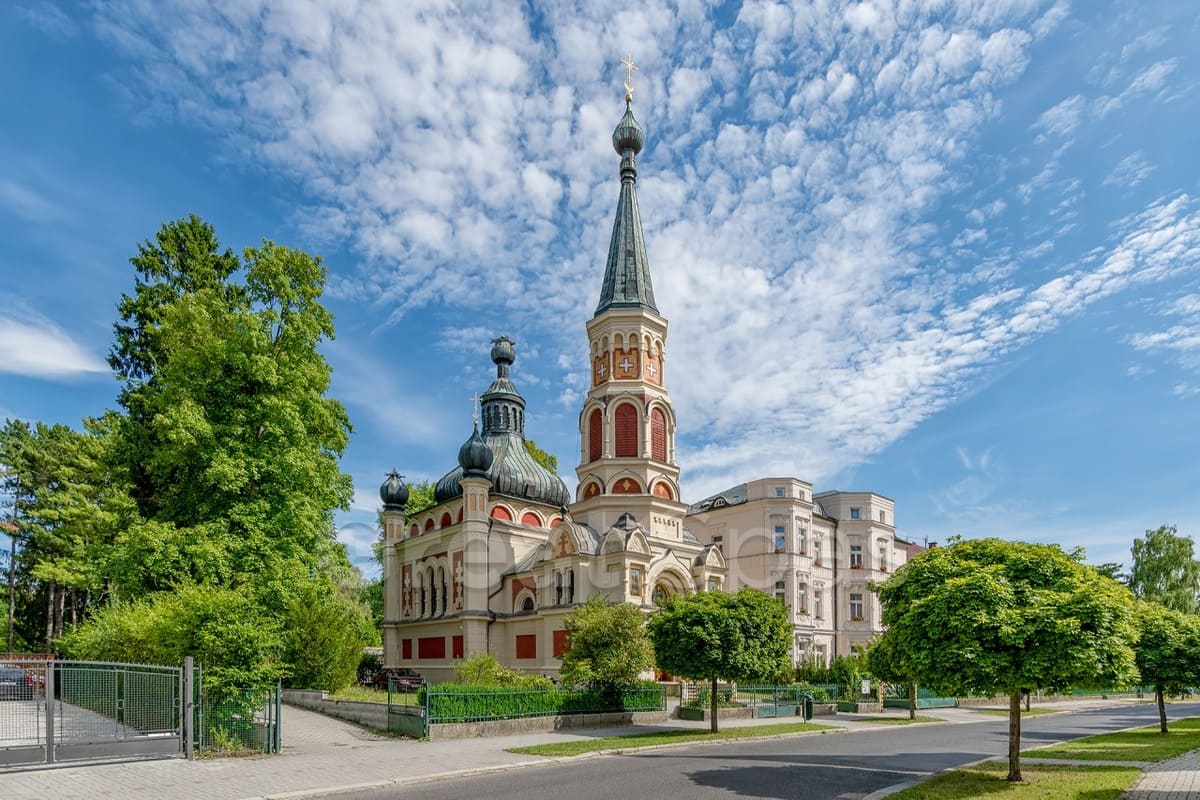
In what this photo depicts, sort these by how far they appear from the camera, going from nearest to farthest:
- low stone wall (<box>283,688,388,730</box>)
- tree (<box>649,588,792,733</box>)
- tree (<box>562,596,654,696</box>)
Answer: low stone wall (<box>283,688,388,730</box>), tree (<box>649,588,792,733</box>), tree (<box>562,596,654,696</box>)

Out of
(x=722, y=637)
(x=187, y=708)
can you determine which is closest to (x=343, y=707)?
(x=187, y=708)

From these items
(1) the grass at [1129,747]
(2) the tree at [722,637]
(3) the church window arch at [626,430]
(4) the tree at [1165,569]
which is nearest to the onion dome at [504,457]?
(3) the church window arch at [626,430]

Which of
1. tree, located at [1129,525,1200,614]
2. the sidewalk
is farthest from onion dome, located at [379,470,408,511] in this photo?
tree, located at [1129,525,1200,614]

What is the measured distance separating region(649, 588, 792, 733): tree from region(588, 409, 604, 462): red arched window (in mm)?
21402

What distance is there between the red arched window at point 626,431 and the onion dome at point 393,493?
67.6 feet

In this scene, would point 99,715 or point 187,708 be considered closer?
point 99,715

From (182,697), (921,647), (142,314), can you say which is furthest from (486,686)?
(142,314)

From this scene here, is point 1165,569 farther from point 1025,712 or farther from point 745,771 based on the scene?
point 745,771

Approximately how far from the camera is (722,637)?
22.5 metres

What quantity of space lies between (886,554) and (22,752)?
1936 inches

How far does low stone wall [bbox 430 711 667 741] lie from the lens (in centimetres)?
2027

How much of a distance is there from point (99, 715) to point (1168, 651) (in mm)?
28307

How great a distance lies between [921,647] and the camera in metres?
13.8

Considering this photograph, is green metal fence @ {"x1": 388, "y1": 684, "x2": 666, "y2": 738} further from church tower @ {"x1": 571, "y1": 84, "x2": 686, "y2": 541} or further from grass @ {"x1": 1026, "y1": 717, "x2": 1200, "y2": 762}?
church tower @ {"x1": 571, "y1": 84, "x2": 686, "y2": 541}
